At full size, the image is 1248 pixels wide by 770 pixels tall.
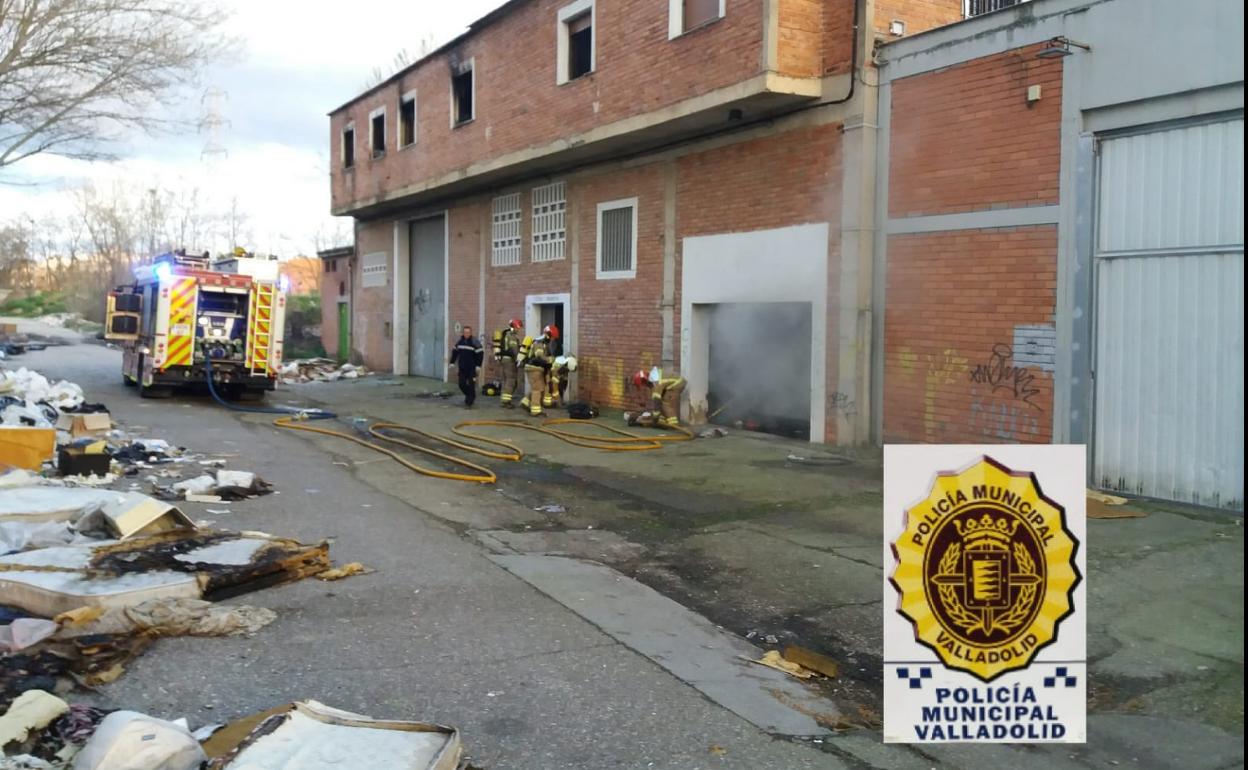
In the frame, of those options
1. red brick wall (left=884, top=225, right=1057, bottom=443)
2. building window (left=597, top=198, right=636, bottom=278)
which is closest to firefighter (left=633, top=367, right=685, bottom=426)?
building window (left=597, top=198, right=636, bottom=278)

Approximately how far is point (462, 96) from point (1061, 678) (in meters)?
18.8

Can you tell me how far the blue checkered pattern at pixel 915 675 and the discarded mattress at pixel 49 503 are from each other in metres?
5.71

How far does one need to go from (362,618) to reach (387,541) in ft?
6.31

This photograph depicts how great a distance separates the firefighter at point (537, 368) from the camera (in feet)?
53.5

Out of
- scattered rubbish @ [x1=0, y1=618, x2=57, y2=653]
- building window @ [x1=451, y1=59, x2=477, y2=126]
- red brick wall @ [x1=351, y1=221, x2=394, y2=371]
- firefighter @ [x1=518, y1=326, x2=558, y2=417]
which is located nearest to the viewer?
scattered rubbish @ [x1=0, y1=618, x2=57, y2=653]

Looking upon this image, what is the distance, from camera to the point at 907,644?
296cm

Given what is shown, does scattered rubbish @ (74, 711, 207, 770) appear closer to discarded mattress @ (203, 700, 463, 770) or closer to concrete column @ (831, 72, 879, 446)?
discarded mattress @ (203, 700, 463, 770)

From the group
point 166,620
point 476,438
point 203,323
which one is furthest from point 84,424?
point 166,620

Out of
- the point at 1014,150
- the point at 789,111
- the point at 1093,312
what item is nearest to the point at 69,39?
the point at 789,111

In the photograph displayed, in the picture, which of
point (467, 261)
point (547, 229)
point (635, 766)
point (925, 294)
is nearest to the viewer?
point (635, 766)

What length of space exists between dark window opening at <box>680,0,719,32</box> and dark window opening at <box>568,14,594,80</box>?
2684 millimetres

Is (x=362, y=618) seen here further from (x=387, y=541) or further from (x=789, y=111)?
(x=789, y=111)

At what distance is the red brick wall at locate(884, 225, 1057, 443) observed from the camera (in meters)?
9.68

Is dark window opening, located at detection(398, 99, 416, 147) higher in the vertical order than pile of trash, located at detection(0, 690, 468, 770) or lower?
higher
